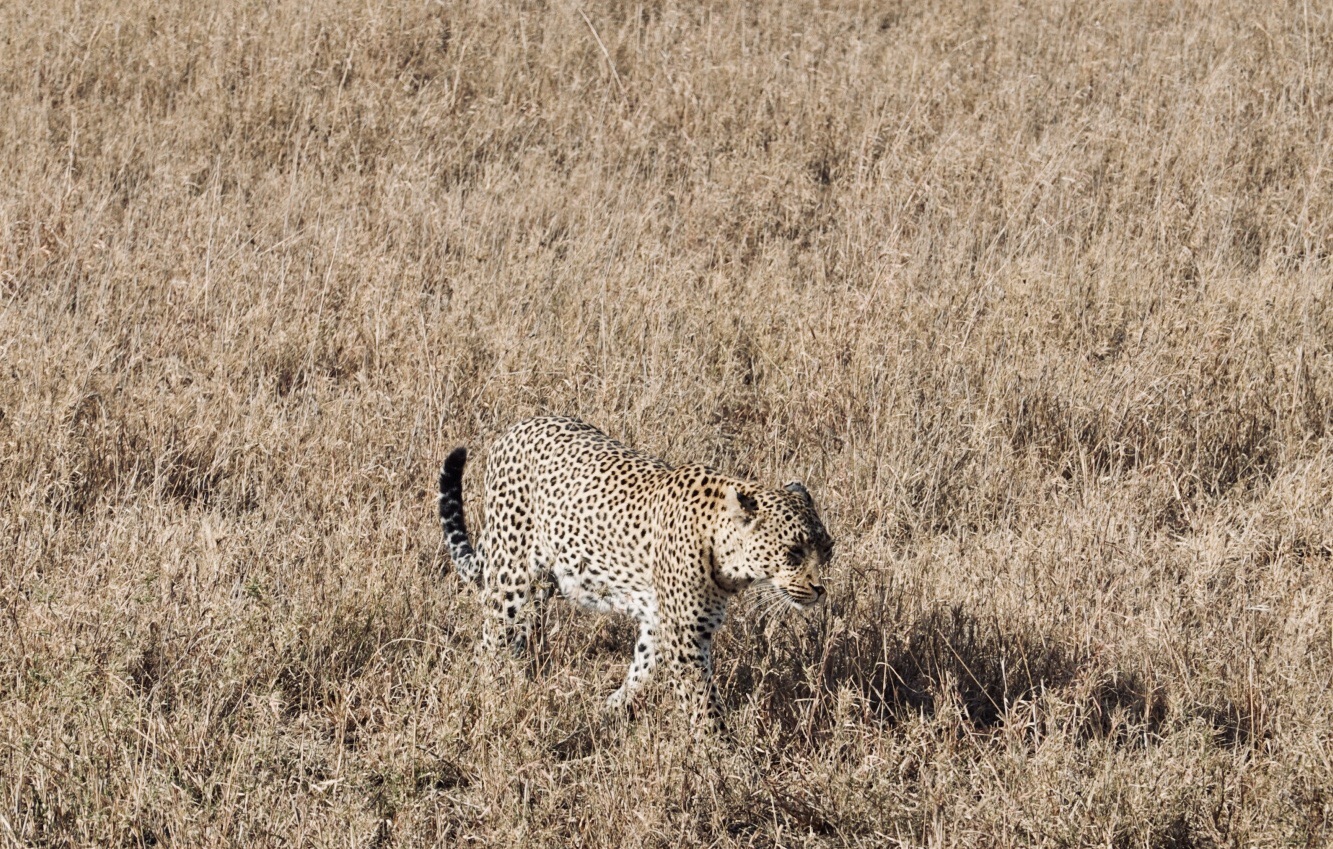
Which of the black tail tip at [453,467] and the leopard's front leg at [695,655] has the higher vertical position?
the black tail tip at [453,467]

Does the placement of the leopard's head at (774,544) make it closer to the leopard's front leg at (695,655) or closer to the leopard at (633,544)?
the leopard at (633,544)

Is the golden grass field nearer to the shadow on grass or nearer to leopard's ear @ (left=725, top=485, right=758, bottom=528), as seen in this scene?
the shadow on grass

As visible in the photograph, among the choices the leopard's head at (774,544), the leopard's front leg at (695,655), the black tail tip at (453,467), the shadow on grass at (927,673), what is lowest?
the shadow on grass at (927,673)

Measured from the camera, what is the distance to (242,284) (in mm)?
7121

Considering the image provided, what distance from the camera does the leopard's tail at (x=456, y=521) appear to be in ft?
17.0

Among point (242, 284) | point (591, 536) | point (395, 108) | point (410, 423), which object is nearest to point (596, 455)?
point (591, 536)

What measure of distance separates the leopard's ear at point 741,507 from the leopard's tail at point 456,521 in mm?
1169

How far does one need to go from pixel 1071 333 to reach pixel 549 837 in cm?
421

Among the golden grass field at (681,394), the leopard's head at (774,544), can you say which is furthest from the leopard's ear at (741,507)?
the golden grass field at (681,394)

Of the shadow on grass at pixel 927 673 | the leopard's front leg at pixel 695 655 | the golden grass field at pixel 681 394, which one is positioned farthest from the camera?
the shadow on grass at pixel 927 673

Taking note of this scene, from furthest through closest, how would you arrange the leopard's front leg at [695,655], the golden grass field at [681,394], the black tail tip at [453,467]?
the black tail tip at [453,467]
the leopard's front leg at [695,655]
the golden grass field at [681,394]

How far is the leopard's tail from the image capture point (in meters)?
5.17

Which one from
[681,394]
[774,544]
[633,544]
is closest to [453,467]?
[633,544]

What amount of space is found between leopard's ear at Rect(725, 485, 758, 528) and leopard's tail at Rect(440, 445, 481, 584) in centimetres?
117
